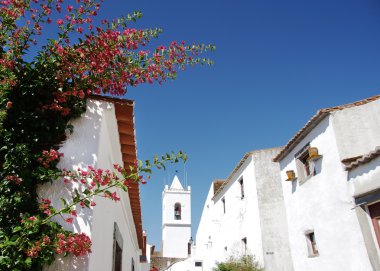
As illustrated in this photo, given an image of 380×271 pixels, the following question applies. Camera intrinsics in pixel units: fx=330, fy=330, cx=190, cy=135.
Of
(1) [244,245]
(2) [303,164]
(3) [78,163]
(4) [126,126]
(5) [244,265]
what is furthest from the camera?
(1) [244,245]

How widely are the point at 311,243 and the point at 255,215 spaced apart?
14.5 ft

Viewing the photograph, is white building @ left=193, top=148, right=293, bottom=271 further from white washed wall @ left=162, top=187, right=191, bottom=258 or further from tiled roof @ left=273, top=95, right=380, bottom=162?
white washed wall @ left=162, top=187, right=191, bottom=258

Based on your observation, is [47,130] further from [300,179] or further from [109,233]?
[300,179]

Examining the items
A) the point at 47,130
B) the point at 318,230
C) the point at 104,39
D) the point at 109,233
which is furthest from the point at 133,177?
the point at 318,230

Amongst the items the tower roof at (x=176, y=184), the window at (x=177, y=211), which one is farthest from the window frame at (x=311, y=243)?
the tower roof at (x=176, y=184)

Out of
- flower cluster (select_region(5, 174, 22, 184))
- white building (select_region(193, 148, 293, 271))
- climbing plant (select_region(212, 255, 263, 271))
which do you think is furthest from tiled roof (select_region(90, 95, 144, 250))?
white building (select_region(193, 148, 293, 271))

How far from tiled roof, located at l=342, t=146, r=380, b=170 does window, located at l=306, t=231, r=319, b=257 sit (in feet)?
9.90

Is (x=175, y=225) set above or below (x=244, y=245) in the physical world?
above

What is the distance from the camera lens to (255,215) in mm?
14703

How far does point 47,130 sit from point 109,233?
1977 millimetres

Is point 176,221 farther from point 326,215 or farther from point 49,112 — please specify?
point 49,112

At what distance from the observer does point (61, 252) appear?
2.54 m

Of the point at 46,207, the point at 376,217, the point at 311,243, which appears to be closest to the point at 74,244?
the point at 46,207

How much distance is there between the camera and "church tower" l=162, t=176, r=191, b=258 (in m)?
45.3
